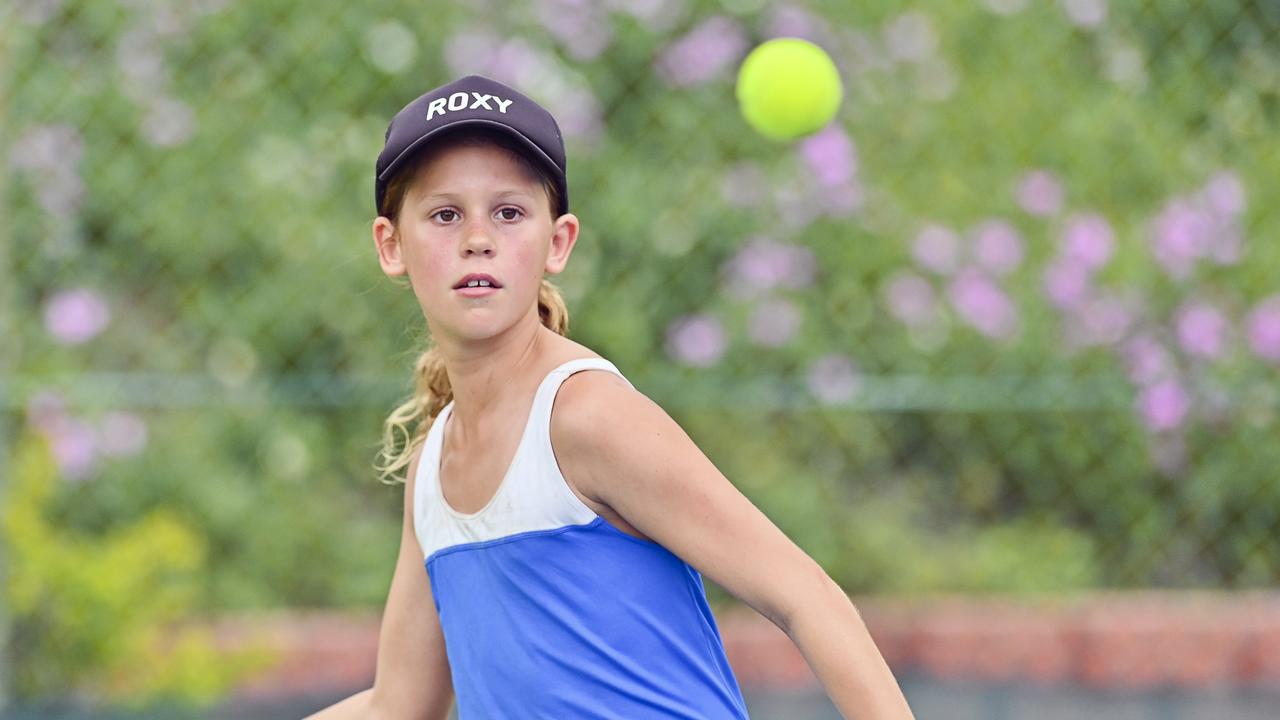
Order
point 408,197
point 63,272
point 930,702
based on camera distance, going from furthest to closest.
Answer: point 63,272
point 930,702
point 408,197

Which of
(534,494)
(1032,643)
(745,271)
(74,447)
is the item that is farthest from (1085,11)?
(534,494)

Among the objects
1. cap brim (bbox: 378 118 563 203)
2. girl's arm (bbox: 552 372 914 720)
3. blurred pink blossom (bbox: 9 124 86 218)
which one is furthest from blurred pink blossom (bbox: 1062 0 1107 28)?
girl's arm (bbox: 552 372 914 720)

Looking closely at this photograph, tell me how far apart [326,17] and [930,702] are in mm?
2612

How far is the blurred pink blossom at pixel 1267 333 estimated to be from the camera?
5.54 metres

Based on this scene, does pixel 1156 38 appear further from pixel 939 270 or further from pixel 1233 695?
pixel 1233 695

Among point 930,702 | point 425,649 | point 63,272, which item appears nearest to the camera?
point 425,649

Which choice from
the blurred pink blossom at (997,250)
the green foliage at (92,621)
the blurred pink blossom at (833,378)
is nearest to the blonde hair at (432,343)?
the green foliage at (92,621)

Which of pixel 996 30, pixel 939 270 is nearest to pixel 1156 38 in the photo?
pixel 996 30

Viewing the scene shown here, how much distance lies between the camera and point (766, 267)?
18.4 ft

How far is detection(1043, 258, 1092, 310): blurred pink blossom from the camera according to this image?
18.5ft

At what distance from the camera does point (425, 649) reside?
2.67 m

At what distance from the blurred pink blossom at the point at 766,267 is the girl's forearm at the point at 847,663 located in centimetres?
345

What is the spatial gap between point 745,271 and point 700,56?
2.21ft

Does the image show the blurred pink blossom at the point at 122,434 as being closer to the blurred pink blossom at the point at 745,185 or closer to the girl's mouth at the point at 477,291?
the blurred pink blossom at the point at 745,185
